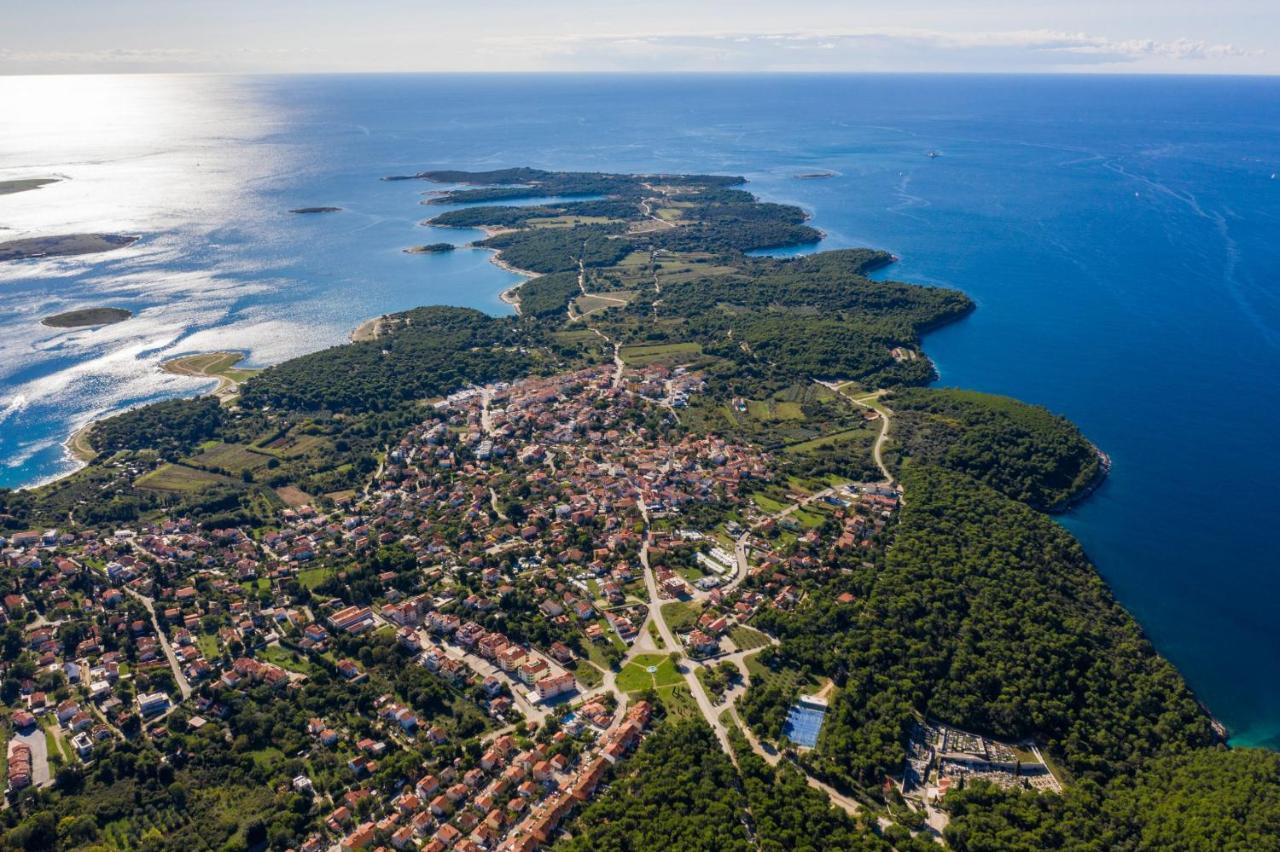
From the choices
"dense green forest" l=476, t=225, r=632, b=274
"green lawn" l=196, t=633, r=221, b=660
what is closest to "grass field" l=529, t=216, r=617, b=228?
"dense green forest" l=476, t=225, r=632, b=274

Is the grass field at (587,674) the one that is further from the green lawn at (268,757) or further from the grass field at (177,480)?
the grass field at (177,480)

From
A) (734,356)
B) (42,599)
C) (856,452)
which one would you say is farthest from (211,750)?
(734,356)

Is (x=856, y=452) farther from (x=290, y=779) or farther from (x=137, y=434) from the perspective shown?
(x=137, y=434)

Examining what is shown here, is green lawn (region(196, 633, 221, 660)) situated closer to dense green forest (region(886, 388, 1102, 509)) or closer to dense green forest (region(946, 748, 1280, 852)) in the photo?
dense green forest (region(946, 748, 1280, 852))

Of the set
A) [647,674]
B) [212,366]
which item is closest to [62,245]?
[212,366]

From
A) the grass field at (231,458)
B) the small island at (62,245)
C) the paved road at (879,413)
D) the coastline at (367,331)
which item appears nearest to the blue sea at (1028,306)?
the coastline at (367,331)

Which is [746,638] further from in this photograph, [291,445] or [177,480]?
[177,480]
